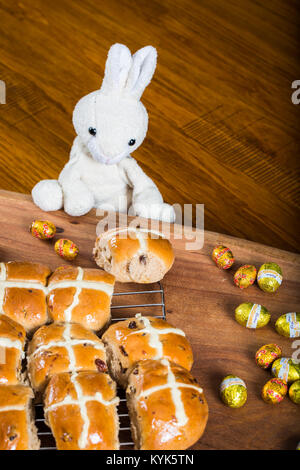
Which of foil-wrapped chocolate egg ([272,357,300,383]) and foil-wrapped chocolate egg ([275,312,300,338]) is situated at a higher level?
foil-wrapped chocolate egg ([275,312,300,338])

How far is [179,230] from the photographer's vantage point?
58.4 inches

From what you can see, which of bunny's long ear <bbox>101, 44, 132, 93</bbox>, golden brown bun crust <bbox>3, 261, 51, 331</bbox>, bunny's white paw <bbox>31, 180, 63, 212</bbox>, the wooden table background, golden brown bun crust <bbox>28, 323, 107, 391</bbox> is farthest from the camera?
the wooden table background

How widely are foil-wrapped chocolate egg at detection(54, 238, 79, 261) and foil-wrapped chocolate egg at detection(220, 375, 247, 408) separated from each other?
0.49 meters

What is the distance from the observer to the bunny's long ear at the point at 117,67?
1.29 metres

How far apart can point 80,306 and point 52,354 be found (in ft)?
0.48

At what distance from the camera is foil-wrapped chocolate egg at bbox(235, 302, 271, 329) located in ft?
4.09

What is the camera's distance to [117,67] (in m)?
1.30

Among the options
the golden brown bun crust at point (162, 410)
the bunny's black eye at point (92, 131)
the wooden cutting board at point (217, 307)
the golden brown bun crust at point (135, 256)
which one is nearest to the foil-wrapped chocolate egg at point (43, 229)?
the wooden cutting board at point (217, 307)

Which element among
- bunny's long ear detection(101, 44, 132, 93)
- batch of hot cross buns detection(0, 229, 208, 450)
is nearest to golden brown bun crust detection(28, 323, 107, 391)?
batch of hot cross buns detection(0, 229, 208, 450)

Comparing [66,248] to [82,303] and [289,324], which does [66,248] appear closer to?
[82,303]

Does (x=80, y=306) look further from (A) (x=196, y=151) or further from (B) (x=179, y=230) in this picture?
(A) (x=196, y=151)

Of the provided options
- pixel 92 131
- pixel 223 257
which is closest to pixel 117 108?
pixel 92 131

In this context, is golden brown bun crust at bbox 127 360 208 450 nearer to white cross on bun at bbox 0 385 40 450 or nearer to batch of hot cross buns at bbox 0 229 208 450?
batch of hot cross buns at bbox 0 229 208 450
